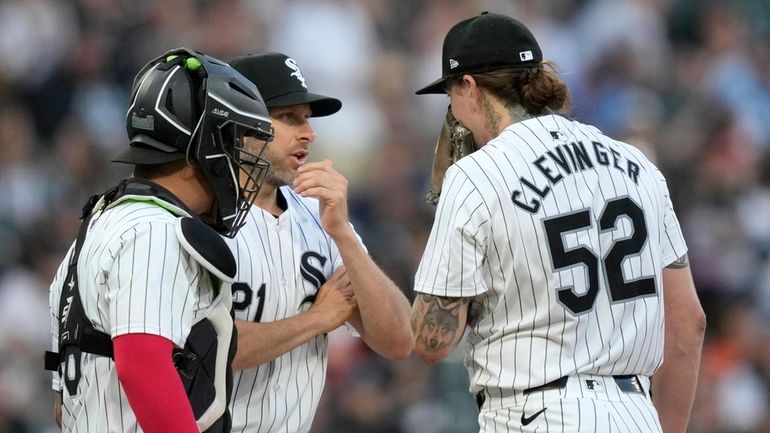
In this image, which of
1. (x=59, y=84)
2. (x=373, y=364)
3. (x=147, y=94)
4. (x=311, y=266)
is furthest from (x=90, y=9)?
(x=147, y=94)

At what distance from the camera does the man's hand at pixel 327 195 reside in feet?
13.2

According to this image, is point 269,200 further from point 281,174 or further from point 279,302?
point 279,302

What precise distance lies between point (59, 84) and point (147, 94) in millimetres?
6491

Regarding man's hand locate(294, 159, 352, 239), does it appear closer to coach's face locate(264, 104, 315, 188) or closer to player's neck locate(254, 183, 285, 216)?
coach's face locate(264, 104, 315, 188)

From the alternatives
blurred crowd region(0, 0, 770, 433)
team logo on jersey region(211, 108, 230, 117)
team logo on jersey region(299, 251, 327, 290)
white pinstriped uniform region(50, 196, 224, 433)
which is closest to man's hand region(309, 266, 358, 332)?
team logo on jersey region(299, 251, 327, 290)

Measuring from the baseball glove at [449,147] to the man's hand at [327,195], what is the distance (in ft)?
1.23

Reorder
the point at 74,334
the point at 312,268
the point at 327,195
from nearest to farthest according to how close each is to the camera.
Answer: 1. the point at 74,334
2. the point at 327,195
3. the point at 312,268

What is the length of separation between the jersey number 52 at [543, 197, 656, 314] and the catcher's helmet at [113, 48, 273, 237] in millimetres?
967

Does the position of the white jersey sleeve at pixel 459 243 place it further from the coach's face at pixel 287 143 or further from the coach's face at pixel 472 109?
the coach's face at pixel 287 143

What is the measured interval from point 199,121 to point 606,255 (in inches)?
52.5

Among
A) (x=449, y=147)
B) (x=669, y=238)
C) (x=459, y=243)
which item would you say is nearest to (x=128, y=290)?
(x=459, y=243)

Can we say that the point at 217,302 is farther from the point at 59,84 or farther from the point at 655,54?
the point at 655,54

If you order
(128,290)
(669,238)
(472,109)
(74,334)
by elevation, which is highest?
(472,109)

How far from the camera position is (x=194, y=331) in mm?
3150
